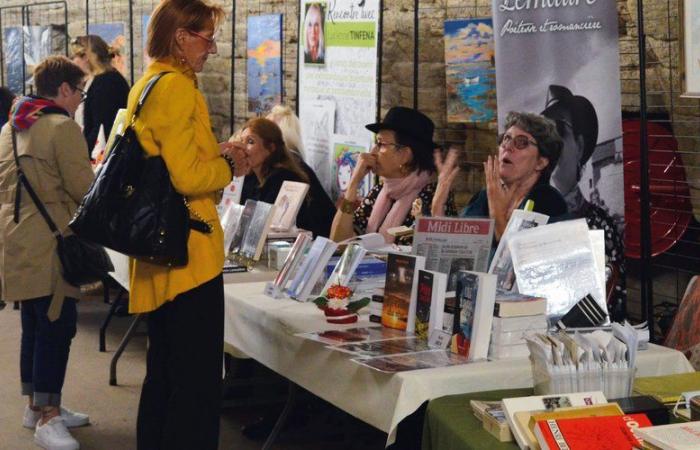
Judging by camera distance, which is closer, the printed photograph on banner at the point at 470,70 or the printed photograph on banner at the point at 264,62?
the printed photograph on banner at the point at 470,70

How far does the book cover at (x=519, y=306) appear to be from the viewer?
284cm

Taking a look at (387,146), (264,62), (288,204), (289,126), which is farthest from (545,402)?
(264,62)

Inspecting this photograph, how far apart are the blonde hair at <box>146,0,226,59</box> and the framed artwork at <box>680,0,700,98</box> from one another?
164 centimetres

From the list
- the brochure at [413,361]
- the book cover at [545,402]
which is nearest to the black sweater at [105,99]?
the brochure at [413,361]

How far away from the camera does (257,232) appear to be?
461 centimetres

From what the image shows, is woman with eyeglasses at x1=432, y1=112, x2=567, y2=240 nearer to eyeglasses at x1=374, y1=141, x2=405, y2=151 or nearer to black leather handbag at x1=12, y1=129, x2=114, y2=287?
eyeglasses at x1=374, y1=141, x2=405, y2=151

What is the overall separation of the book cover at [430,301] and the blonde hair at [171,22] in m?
1.01

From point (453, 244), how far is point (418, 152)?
5.47 feet

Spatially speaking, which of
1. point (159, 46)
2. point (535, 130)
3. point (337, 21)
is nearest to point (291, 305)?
point (159, 46)

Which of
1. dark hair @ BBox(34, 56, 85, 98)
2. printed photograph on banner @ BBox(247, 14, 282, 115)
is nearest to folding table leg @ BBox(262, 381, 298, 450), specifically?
dark hair @ BBox(34, 56, 85, 98)

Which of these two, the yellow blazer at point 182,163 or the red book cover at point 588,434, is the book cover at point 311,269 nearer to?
the yellow blazer at point 182,163

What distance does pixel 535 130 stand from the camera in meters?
4.31

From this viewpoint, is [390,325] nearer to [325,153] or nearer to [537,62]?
[537,62]

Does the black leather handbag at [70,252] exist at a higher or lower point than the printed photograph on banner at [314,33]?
lower
